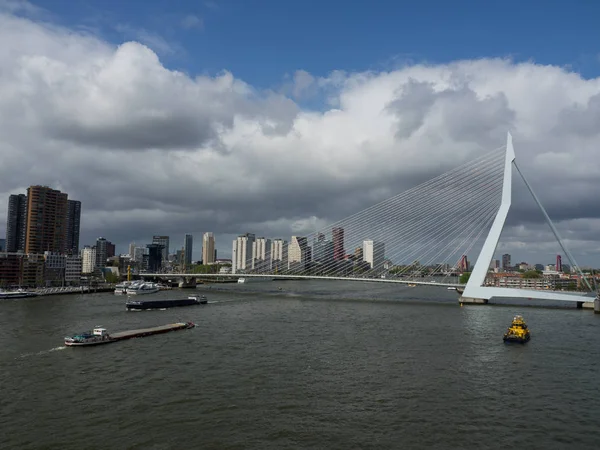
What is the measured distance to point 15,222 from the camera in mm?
104562

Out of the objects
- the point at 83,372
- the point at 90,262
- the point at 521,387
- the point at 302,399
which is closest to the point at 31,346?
the point at 83,372

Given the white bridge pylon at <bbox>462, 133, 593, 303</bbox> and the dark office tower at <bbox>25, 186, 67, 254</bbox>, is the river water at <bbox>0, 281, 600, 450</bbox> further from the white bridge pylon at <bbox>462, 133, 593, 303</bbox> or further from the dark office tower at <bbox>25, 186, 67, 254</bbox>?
the dark office tower at <bbox>25, 186, 67, 254</bbox>

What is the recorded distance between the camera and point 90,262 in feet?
378

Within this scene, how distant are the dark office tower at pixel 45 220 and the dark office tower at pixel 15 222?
2134cm

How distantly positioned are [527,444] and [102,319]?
2583cm

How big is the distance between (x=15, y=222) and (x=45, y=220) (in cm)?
2453

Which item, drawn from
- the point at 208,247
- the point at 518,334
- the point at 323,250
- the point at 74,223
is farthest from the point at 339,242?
the point at 208,247

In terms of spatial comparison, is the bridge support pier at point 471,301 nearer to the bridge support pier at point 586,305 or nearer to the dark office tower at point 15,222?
the bridge support pier at point 586,305

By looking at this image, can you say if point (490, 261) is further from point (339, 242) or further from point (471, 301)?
point (339, 242)

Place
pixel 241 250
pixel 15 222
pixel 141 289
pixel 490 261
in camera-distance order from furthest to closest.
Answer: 1. pixel 241 250
2. pixel 15 222
3. pixel 141 289
4. pixel 490 261

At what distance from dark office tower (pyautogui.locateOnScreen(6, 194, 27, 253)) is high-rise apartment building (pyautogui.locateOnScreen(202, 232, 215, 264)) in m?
66.4

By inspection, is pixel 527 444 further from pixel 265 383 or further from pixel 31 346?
pixel 31 346

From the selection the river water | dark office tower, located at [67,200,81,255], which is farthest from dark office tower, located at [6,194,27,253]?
the river water

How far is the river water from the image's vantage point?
32.3 feet
